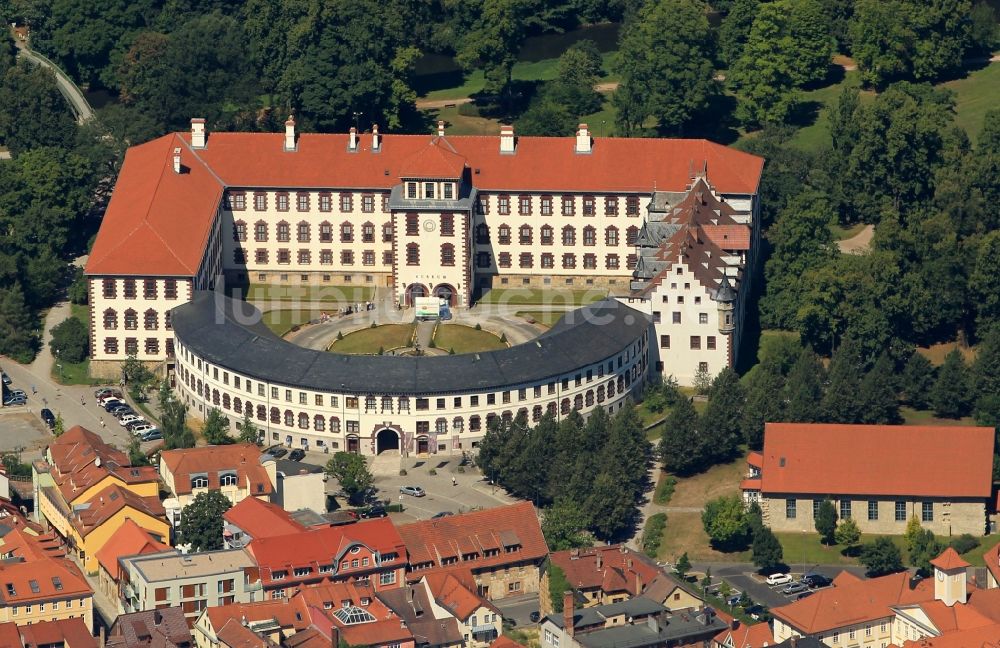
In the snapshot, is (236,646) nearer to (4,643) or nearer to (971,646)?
(4,643)

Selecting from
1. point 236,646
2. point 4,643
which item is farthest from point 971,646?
point 4,643
